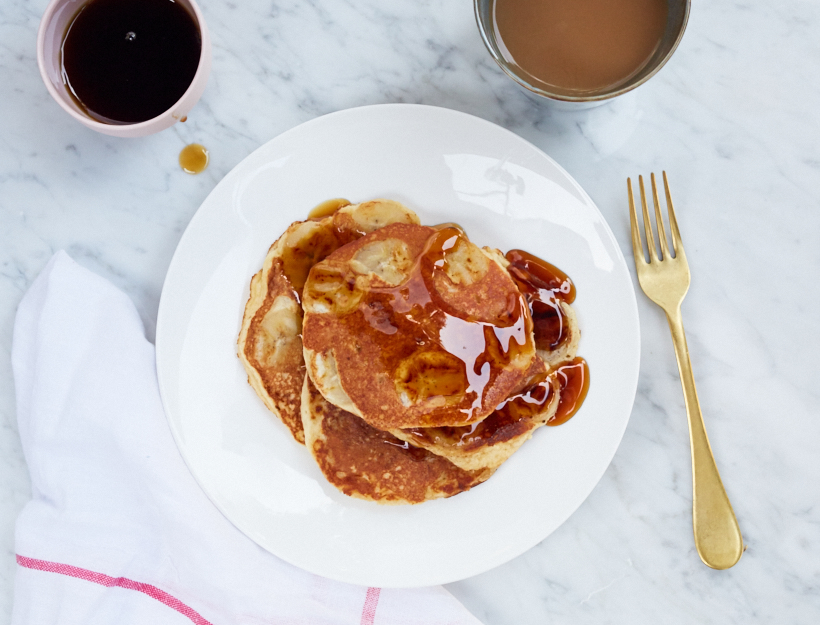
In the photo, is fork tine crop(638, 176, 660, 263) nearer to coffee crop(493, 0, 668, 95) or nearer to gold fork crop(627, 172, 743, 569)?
gold fork crop(627, 172, 743, 569)

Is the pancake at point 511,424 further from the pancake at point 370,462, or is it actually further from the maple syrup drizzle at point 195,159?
the maple syrup drizzle at point 195,159

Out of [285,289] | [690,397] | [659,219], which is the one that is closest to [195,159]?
[285,289]

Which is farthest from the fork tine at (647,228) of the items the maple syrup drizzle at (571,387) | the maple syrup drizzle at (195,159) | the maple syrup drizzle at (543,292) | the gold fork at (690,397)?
the maple syrup drizzle at (195,159)

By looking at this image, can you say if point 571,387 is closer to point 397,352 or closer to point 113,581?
point 397,352

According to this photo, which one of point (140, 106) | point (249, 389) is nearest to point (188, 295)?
point (249, 389)

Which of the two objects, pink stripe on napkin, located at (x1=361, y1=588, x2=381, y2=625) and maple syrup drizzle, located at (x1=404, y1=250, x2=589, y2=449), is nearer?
maple syrup drizzle, located at (x1=404, y1=250, x2=589, y2=449)

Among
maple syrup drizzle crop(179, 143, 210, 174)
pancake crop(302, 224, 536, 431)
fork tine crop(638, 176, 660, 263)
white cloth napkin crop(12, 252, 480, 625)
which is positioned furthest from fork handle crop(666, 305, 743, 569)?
maple syrup drizzle crop(179, 143, 210, 174)
